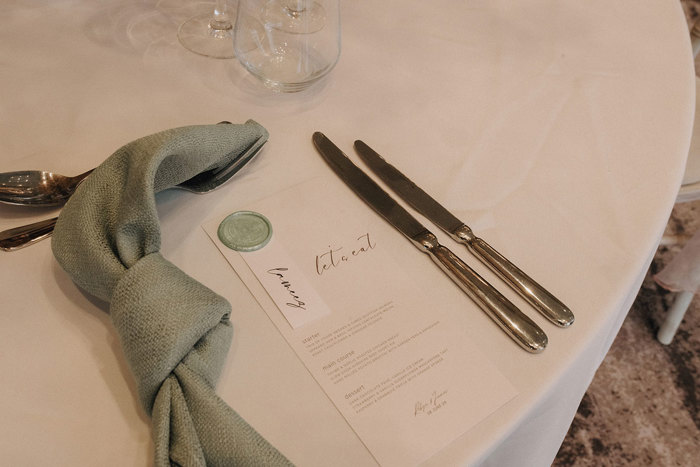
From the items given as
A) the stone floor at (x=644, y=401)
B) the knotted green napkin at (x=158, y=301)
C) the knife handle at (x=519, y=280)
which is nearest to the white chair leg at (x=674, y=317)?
the stone floor at (x=644, y=401)

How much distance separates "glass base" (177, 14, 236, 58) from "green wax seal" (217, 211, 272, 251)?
29cm

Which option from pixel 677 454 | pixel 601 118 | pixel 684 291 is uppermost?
pixel 601 118

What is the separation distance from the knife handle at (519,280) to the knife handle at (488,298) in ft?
0.07

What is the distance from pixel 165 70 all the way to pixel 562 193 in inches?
20.3

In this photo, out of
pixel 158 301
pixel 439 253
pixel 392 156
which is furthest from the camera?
pixel 392 156

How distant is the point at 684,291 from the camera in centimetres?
124

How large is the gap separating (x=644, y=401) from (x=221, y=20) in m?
1.20

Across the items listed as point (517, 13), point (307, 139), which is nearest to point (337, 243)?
point (307, 139)

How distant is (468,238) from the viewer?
1.88 ft

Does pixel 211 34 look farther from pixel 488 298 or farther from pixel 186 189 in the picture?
pixel 488 298

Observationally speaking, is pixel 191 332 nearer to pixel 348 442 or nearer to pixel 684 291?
pixel 348 442

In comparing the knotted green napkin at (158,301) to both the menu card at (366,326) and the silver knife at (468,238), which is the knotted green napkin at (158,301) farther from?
the silver knife at (468,238)
